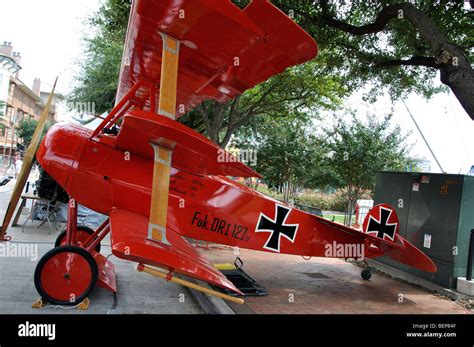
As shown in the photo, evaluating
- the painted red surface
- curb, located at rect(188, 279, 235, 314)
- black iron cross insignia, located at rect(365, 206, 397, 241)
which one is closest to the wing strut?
the painted red surface

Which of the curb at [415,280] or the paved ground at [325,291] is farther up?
the curb at [415,280]

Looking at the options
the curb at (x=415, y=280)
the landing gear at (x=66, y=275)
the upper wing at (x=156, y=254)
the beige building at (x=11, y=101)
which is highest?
the beige building at (x=11, y=101)

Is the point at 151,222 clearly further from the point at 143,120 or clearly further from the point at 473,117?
the point at 473,117

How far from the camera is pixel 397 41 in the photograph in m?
9.11

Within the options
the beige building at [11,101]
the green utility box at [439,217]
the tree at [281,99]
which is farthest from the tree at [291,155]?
the beige building at [11,101]

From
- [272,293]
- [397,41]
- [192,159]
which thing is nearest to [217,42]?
[192,159]

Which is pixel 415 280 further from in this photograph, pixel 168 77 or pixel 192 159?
pixel 168 77

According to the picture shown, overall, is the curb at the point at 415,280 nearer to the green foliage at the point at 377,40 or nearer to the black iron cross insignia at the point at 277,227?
the black iron cross insignia at the point at 277,227

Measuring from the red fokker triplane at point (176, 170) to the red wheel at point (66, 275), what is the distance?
0.5 inches

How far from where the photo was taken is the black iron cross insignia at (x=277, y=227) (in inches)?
219

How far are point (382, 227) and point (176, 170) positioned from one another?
3.85m

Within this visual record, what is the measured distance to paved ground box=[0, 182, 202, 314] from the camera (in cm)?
455

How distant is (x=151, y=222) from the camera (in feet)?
12.8
